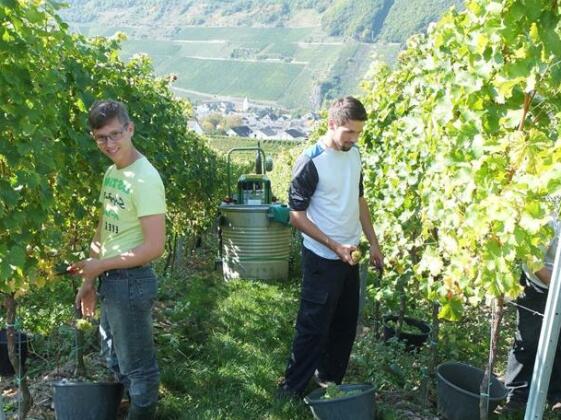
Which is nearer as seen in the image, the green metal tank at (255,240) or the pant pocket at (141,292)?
the pant pocket at (141,292)

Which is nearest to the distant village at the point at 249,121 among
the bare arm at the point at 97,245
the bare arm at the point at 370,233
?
the bare arm at the point at 370,233

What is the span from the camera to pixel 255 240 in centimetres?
665

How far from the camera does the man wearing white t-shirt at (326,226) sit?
3.17 meters

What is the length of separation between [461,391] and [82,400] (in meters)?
1.85

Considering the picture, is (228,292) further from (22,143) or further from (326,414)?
(22,143)

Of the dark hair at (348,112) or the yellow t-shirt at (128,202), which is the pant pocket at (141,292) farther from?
the dark hair at (348,112)

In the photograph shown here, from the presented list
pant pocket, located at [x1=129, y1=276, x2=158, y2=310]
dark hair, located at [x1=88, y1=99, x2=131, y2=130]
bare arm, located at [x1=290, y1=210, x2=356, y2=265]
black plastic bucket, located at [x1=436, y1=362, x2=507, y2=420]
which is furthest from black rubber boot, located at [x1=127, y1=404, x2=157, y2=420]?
black plastic bucket, located at [x1=436, y1=362, x2=507, y2=420]

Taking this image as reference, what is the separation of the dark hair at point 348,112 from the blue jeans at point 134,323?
1213mm

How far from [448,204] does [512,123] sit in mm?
415

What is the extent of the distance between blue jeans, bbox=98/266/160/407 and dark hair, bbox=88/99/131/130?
2.09 feet

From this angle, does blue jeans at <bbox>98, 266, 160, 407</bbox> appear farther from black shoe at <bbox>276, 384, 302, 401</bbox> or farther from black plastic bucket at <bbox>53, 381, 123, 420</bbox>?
black shoe at <bbox>276, 384, 302, 401</bbox>

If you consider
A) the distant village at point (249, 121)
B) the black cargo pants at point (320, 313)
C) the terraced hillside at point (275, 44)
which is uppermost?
the terraced hillside at point (275, 44)

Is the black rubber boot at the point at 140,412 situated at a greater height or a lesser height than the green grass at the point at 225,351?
greater

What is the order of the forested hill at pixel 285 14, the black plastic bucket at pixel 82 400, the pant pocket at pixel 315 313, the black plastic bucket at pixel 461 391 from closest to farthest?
the black plastic bucket at pixel 82 400 → the black plastic bucket at pixel 461 391 → the pant pocket at pixel 315 313 → the forested hill at pixel 285 14
